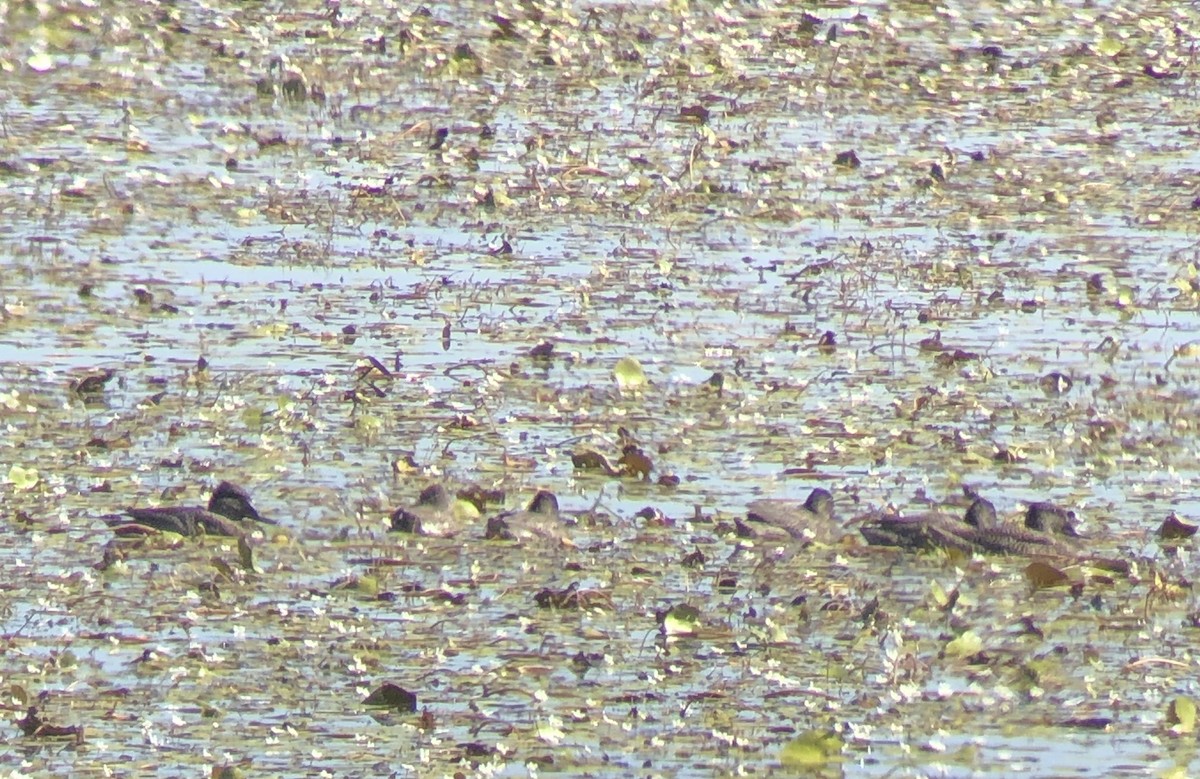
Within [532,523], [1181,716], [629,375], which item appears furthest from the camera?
[629,375]

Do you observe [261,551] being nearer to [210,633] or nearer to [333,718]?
[210,633]

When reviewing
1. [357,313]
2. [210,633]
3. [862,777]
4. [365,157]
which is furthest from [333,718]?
[365,157]

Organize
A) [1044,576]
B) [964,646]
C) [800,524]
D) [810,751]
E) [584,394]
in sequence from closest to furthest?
[810,751], [964,646], [1044,576], [800,524], [584,394]

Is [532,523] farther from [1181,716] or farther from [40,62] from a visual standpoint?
[40,62]

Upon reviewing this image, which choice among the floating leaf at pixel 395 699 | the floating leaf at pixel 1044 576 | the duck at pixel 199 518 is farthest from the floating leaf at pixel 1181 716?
the duck at pixel 199 518

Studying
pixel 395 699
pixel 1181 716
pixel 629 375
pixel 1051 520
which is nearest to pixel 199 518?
pixel 395 699

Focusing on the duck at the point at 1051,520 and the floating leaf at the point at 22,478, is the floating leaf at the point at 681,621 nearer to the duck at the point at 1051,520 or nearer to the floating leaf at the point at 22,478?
the duck at the point at 1051,520
